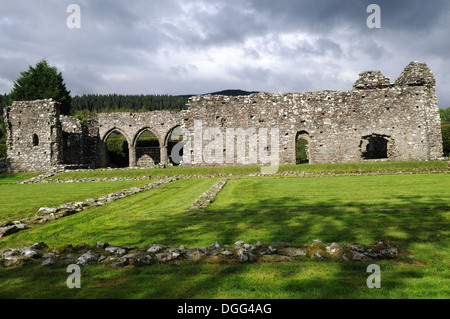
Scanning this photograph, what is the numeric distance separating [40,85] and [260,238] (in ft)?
169

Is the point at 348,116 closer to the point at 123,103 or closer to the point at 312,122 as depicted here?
the point at 312,122

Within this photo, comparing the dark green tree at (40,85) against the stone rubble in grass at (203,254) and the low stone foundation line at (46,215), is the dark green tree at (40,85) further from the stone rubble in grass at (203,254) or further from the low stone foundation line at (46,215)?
the stone rubble in grass at (203,254)

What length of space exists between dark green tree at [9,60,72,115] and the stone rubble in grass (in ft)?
158

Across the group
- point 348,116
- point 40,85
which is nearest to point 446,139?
point 348,116

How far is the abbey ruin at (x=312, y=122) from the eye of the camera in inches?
1033

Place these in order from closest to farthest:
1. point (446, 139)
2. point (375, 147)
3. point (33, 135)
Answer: point (33, 135) → point (375, 147) → point (446, 139)

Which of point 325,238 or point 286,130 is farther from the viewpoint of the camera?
point 286,130

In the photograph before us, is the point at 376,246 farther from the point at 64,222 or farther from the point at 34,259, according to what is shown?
the point at 64,222

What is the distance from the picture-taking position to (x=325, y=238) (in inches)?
201

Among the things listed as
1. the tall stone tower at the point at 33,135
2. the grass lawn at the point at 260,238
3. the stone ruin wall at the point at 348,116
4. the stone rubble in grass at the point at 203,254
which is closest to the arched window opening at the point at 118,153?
the tall stone tower at the point at 33,135

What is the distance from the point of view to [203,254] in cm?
433
